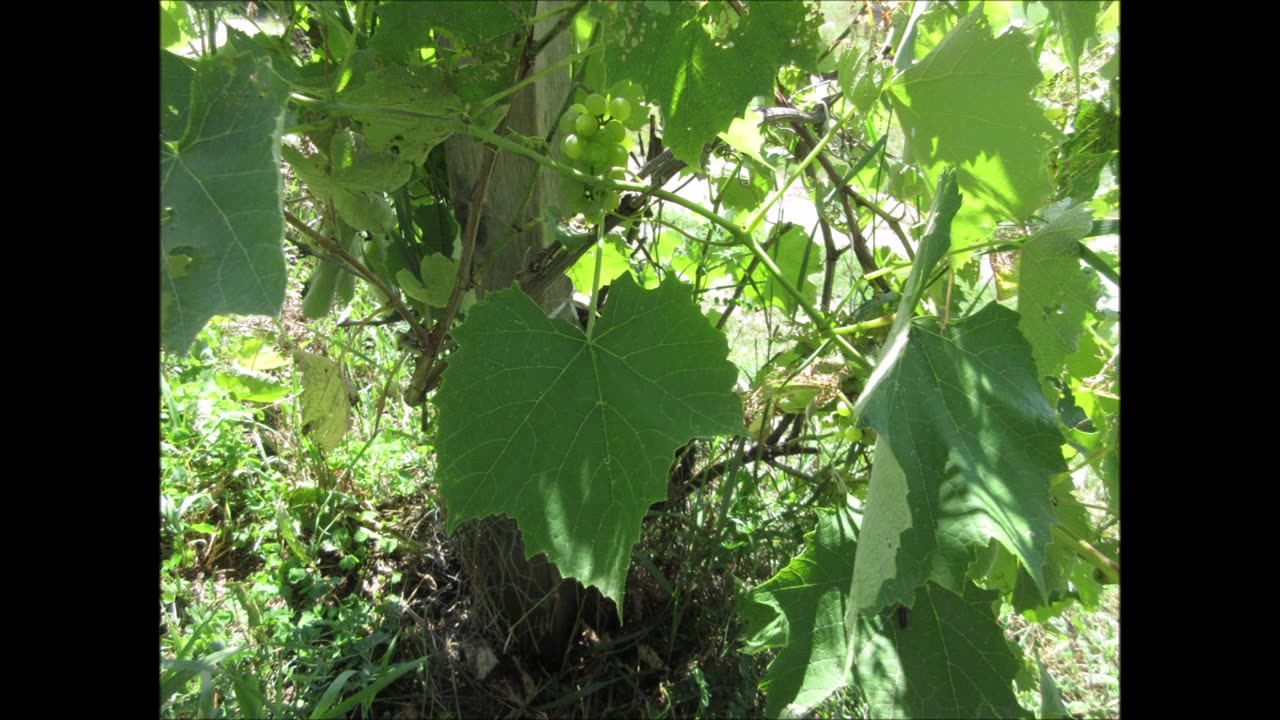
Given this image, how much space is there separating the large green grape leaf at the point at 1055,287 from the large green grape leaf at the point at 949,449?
18cm

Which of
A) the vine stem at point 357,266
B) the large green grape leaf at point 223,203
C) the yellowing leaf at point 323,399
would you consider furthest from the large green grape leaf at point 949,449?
the yellowing leaf at point 323,399

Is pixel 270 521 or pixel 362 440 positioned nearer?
pixel 270 521

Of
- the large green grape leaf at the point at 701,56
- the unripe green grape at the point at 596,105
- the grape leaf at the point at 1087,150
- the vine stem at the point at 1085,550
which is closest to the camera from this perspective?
the large green grape leaf at the point at 701,56

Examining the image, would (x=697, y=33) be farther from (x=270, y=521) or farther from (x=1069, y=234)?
(x=270, y=521)

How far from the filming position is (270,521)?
1.91 metres

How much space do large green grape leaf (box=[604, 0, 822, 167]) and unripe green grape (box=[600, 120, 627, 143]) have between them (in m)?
0.14

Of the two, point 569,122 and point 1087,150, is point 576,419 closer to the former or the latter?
point 569,122

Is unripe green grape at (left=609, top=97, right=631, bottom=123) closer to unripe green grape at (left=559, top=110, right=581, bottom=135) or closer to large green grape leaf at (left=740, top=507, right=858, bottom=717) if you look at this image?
unripe green grape at (left=559, top=110, right=581, bottom=135)

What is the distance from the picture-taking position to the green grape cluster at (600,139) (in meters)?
0.98

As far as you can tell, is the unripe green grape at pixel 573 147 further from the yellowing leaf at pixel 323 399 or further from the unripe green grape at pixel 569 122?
the yellowing leaf at pixel 323 399

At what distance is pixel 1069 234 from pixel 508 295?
669 millimetres
